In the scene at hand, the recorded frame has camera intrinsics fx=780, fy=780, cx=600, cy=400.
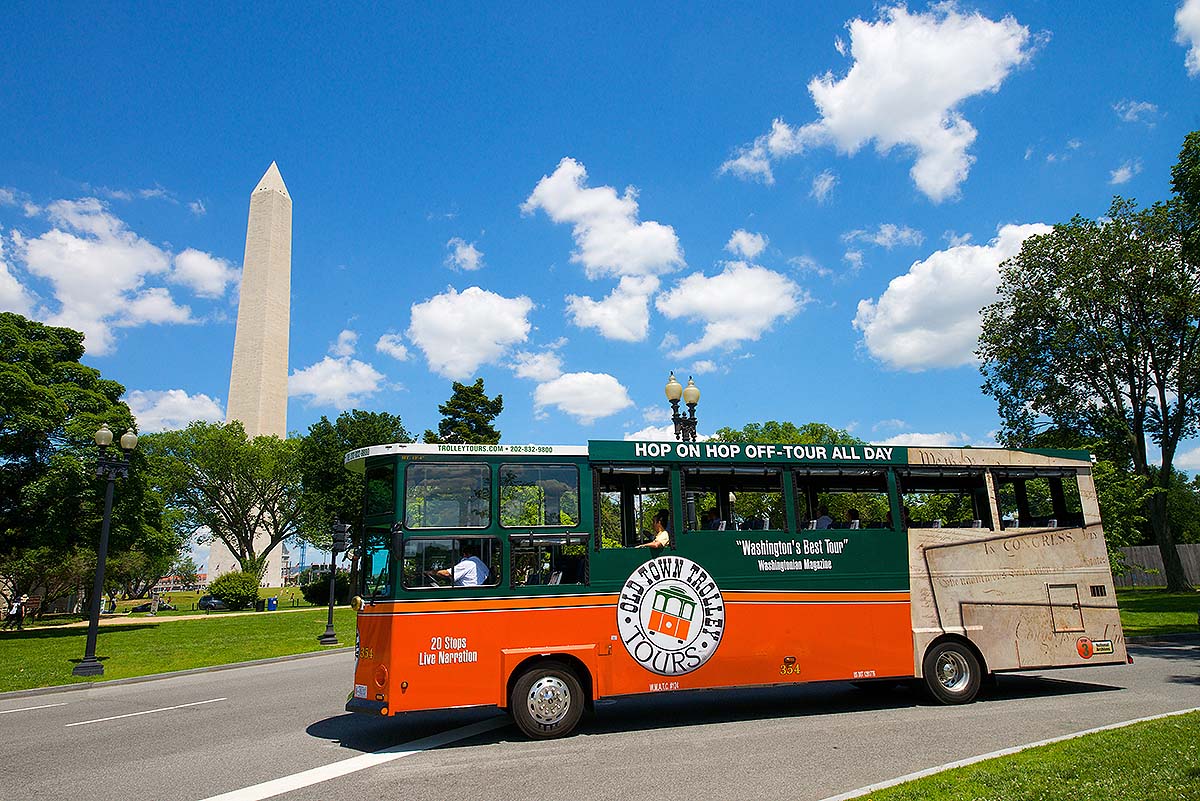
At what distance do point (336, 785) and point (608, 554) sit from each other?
385cm

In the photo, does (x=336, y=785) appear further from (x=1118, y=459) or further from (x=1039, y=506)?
(x=1118, y=459)

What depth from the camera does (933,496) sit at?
12281 millimetres

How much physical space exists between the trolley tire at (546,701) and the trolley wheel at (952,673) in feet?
16.2

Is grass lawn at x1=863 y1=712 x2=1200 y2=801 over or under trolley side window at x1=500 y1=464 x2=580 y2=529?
under

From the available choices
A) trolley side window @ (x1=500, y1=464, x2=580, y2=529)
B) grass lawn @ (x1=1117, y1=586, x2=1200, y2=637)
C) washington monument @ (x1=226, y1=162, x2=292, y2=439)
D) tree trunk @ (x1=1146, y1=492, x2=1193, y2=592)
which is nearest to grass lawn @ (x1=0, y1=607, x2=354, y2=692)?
trolley side window @ (x1=500, y1=464, x2=580, y2=529)

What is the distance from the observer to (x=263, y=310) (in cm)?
5369

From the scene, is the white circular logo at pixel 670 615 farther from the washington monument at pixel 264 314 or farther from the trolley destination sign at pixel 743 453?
the washington monument at pixel 264 314

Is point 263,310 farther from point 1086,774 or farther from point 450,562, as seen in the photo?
point 1086,774

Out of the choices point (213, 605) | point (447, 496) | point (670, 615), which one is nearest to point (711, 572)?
point (670, 615)

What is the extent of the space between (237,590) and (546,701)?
150 ft

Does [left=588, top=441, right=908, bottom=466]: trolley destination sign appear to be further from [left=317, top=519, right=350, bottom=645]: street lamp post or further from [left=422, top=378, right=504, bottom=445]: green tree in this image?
[left=422, top=378, right=504, bottom=445]: green tree

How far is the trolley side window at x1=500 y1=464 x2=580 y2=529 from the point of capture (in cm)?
923

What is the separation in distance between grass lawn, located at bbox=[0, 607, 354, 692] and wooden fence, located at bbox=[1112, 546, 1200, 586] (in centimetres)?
4283

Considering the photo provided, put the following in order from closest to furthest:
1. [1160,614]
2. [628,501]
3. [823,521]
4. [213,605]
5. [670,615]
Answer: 1. [670,615]
2. [628,501]
3. [823,521]
4. [1160,614]
5. [213,605]
